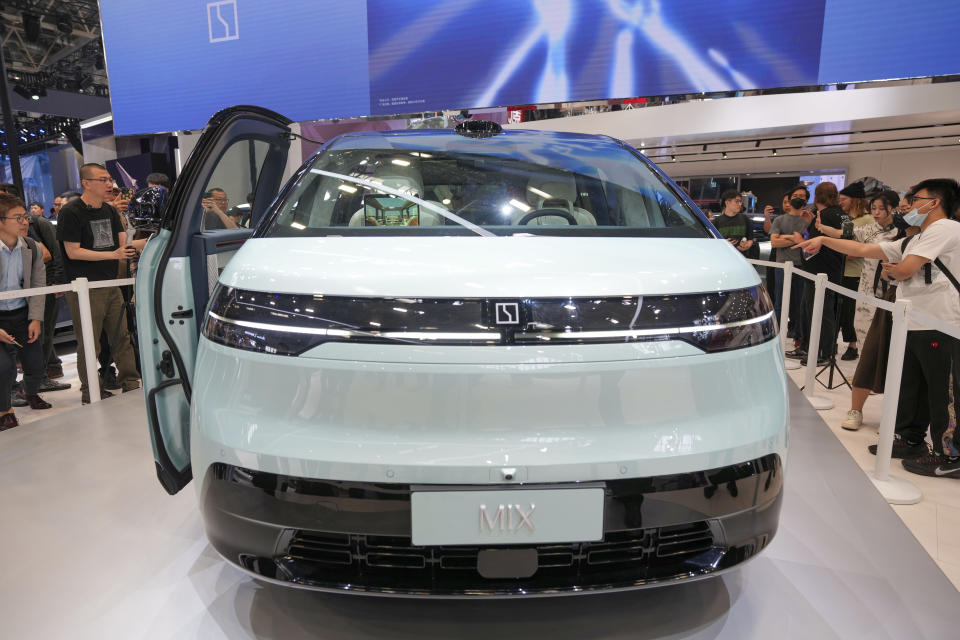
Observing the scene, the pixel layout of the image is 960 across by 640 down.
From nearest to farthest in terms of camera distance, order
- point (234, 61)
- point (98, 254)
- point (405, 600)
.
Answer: point (405, 600) → point (98, 254) → point (234, 61)

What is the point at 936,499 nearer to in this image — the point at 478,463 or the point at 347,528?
the point at 478,463

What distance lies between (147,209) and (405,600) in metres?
1.47

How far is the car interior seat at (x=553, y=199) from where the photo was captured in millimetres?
1790

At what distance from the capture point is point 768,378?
1284mm

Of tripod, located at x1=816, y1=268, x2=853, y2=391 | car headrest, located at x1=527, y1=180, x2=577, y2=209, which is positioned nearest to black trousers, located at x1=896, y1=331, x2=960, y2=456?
tripod, located at x1=816, y1=268, x2=853, y2=391

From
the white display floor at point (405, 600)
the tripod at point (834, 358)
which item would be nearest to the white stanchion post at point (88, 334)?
the white display floor at point (405, 600)

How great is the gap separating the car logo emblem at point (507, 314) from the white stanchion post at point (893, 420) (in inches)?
85.9

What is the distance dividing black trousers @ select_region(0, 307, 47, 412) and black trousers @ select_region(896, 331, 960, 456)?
17.0 feet

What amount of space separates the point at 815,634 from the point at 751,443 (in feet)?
2.41

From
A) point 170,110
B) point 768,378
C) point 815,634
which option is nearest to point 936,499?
point 815,634

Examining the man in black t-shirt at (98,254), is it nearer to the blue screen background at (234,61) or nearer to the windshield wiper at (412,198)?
the blue screen background at (234,61)

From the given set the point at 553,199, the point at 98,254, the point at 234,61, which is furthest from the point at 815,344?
the point at 234,61

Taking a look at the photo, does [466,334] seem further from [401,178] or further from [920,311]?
[920,311]

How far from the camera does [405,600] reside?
1.65m
